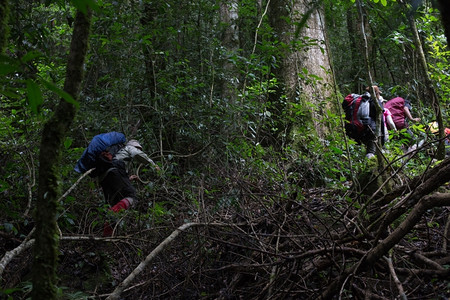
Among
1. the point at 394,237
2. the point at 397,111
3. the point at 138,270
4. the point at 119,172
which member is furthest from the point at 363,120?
the point at 138,270

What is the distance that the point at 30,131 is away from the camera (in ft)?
21.6

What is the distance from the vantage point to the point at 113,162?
643 cm

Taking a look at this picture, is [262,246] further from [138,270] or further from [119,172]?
[119,172]

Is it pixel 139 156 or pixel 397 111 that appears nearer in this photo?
pixel 139 156

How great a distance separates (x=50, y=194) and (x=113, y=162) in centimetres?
468

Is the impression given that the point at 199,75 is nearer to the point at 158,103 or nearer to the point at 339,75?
the point at 158,103

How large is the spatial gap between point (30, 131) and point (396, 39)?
5698 millimetres

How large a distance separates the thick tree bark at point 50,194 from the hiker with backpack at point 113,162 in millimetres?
4247

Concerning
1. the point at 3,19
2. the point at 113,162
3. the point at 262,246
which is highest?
the point at 3,19

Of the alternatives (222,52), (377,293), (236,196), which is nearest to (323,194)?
(236,196)

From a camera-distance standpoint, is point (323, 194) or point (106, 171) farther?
point (106, 171)

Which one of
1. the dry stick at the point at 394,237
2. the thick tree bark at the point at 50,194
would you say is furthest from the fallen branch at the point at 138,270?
the dry stick at the point at 394,237

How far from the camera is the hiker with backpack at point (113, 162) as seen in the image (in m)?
6.21

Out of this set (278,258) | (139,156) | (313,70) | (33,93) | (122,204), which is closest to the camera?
(33,93)
